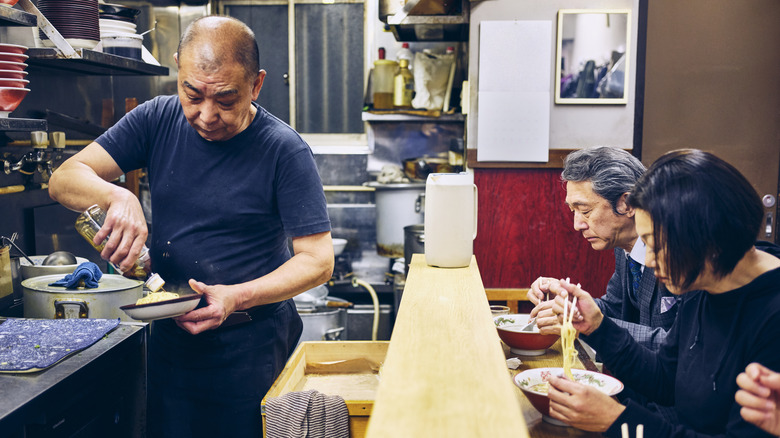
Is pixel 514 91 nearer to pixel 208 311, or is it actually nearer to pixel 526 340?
pixel 526 340

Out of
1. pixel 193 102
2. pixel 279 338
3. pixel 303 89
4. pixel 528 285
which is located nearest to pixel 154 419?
pixel 279 338

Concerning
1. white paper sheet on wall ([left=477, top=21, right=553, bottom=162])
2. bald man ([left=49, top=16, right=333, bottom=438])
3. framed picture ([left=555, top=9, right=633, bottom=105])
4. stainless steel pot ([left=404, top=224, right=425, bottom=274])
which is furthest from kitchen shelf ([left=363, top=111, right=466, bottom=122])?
bald man ([left=49, top=16, right=333, bottom=438])

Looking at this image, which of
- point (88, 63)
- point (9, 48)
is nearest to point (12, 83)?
point (9, 48)

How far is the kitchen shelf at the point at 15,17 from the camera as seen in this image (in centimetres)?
213

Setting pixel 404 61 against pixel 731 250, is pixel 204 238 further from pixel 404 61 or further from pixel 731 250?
pixel 404 61

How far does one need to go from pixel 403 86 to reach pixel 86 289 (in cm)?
316

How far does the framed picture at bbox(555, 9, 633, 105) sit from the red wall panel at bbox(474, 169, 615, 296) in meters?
0.51

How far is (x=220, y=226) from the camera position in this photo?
2.08 metres

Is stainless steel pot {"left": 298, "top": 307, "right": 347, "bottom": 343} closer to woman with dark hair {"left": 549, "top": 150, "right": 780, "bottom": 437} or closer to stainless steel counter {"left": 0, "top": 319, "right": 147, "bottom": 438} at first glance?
stainless steel counter {"left": 0, "top": 319, "right": 147, "bottom": 438}

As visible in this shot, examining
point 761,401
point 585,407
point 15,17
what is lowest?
point 585,407

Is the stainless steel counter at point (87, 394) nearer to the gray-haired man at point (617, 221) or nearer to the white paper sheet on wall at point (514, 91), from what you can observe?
the gray-haired man at point (617, 221)

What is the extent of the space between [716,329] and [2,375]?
6.27ft

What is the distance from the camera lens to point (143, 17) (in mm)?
4809

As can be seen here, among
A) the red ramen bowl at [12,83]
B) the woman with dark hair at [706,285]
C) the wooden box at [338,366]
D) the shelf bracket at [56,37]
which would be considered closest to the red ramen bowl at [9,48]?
the red ramen bowl at [12,83]
